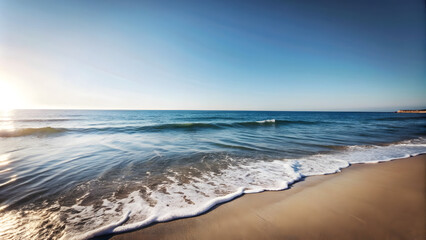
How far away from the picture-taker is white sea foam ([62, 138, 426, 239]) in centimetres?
243

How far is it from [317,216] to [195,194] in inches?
90.0

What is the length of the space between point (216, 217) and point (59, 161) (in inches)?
247

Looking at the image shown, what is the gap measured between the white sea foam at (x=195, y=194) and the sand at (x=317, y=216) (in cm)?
21

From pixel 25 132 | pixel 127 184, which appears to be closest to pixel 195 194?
pixel 127 184

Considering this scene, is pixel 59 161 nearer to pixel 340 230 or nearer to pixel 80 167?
pixel 80 167

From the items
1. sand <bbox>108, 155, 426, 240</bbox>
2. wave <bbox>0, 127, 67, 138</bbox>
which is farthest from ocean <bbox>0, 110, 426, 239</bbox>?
wave <bbox>0, 127, 67, 138</bbox>

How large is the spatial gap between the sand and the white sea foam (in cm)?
21

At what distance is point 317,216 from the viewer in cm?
250

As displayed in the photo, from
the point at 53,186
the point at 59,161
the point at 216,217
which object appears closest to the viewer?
the point at 216,217

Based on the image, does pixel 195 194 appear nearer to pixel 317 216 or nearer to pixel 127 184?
pixel 127 184

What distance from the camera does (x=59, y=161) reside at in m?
5.38

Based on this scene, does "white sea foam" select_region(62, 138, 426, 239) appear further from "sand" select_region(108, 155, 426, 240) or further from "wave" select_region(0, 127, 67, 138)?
"wave" select_region(0, 127, 67, 138)

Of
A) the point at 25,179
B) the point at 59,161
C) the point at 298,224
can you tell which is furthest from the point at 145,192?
the point at 59,161

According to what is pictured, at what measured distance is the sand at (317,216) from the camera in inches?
84.8
